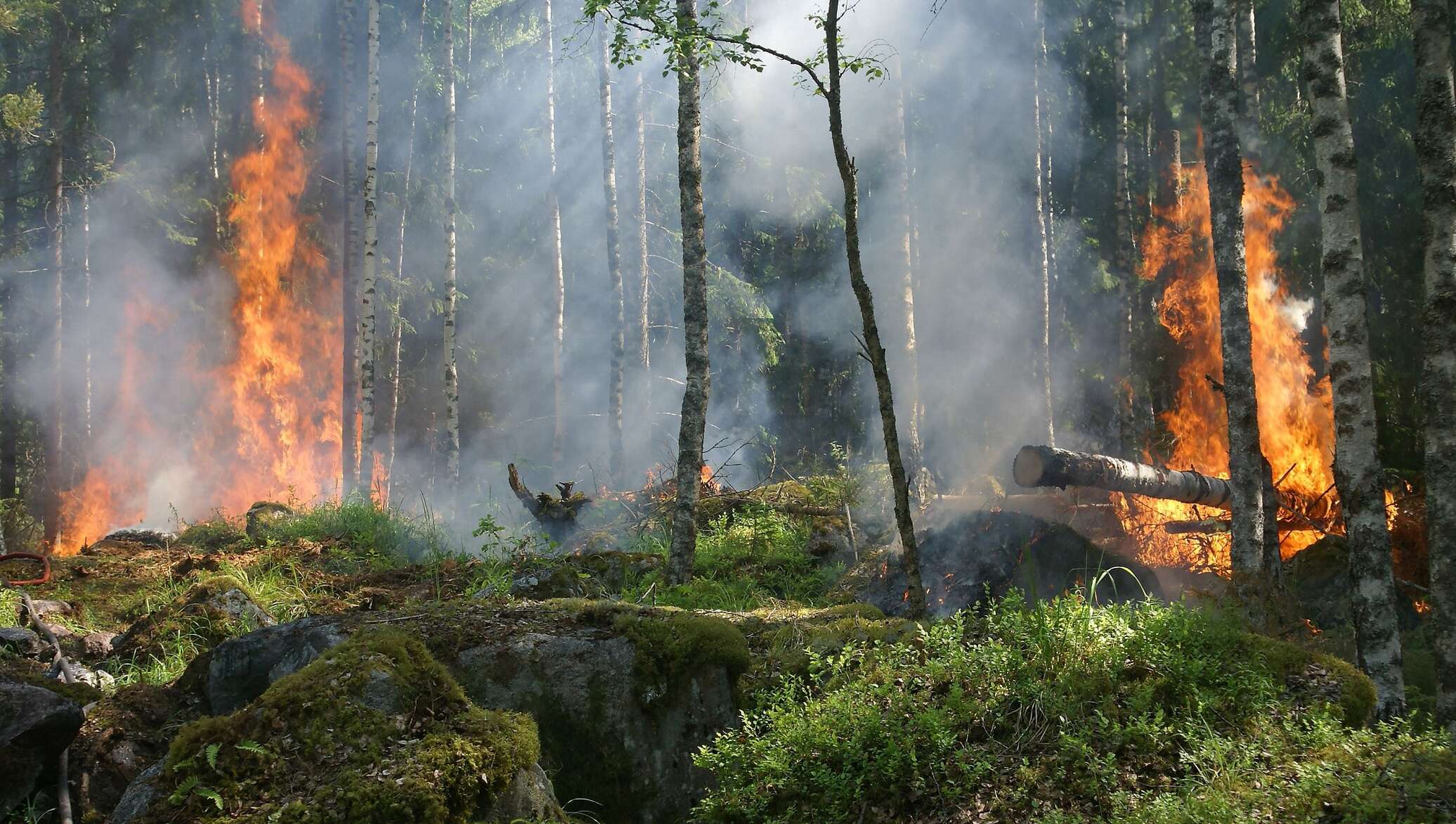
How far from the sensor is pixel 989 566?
31.7 feet

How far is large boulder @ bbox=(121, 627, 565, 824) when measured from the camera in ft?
10.6

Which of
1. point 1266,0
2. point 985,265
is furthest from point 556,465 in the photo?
point 1266,0

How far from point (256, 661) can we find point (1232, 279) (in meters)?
9.01

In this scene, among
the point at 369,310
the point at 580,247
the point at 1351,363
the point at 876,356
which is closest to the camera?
the point at 876,356

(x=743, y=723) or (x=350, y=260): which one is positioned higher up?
(x=350, y=260)

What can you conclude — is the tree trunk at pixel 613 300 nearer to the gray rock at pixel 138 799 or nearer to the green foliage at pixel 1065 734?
the green foliage at pixel 1065 734

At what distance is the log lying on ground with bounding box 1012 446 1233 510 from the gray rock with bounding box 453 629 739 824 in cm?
626

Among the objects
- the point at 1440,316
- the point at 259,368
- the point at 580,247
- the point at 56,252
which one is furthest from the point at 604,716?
the point at 580,247

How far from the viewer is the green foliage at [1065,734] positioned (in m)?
3.51

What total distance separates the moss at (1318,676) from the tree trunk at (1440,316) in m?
2.62

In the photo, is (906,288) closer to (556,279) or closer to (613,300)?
(613,300)

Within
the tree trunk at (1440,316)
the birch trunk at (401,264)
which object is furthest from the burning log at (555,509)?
the birch trunk at (401,264)

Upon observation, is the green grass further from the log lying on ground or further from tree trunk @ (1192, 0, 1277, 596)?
tree trunk @ (1192, 0, 1277, 596)

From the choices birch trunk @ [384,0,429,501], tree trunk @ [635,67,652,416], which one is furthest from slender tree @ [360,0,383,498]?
birch trunk @ [384,0,429,501]
